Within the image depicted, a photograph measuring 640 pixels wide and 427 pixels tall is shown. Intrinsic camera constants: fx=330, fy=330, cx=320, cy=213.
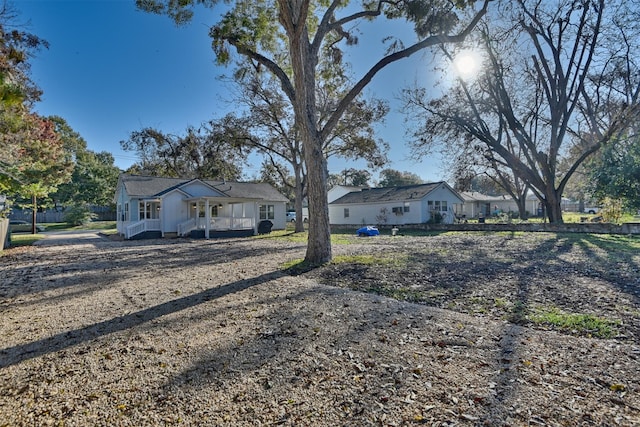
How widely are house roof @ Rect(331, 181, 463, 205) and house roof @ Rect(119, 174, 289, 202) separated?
968 cm

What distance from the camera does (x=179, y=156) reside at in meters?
33.8

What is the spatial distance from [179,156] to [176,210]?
48.4 ft

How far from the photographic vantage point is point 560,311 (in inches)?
175

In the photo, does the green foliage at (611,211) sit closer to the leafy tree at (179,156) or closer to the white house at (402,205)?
the white house at (402,205)

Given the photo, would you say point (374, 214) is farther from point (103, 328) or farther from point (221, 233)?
point (103, 328)

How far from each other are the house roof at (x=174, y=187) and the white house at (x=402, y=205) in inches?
377

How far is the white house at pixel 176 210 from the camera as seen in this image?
2011cm

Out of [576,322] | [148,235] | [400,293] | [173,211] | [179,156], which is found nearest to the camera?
[576,322]

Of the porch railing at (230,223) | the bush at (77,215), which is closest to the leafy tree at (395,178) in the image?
the porch railing at (230,223)

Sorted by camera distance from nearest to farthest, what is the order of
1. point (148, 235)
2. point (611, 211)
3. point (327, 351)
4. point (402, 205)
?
point (327, 351), point (611, 211), point (148, 235), point (402, 205)

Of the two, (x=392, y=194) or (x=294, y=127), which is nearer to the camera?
(x=294, y=127)

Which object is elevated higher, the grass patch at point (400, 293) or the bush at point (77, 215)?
the bush at point (77, 215)

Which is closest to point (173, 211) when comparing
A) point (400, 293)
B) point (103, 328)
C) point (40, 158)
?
point (40, 158)

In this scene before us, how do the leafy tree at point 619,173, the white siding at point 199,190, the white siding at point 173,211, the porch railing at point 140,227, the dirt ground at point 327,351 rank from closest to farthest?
1. the dirt ground at point 327,351
2. the leafy tree at point 619,173
3. the porch railing at point 140,227
4. the white siding at point 173,211
5. the white siding at point 199,190
